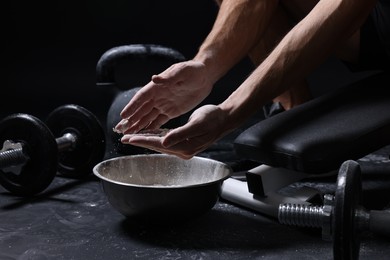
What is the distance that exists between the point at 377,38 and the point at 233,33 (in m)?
0.30

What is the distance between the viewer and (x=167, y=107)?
1.23 metres

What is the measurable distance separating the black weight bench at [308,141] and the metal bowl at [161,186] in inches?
2.8

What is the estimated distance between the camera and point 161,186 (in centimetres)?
108

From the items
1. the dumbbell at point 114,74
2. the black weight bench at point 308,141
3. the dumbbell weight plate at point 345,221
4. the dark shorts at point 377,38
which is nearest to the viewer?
the dumbbell weight plate at point 345,221

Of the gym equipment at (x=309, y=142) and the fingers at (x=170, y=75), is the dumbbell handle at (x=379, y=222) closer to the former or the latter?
the gym equipment at (x=309, y=142)

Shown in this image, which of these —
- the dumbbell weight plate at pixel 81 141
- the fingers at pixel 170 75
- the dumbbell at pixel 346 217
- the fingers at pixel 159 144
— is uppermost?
the fingers at pixel 170 75

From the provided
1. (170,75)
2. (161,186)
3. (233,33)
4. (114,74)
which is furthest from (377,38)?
(114,74)

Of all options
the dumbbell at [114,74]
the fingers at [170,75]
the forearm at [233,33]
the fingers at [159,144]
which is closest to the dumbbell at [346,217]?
the fingers at [159,144]

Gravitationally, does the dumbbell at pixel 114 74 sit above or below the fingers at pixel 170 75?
below

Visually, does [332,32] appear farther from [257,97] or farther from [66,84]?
[66,84]

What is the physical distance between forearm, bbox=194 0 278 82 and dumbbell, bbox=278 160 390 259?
53 centimetres

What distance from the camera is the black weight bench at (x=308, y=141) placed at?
1137 millimetres

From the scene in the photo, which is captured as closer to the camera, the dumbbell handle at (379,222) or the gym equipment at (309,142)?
the dumbbell handle at (379,222)

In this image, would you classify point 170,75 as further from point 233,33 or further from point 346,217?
point 346,217
